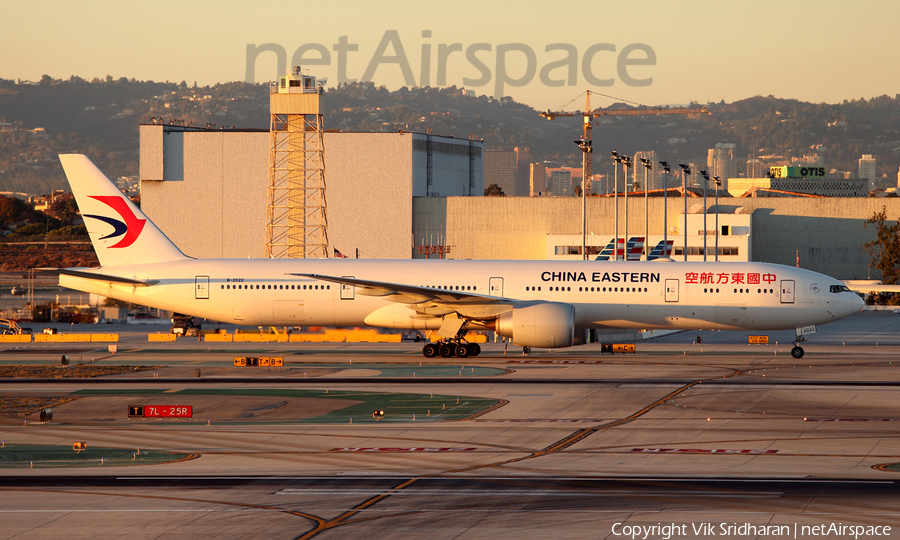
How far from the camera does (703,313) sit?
4444 centimetres

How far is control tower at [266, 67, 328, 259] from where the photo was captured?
92.2m

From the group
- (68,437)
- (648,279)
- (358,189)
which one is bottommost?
(68,437)

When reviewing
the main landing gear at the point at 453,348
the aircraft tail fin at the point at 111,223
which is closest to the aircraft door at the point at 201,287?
the aircraft tail fin at the point at 111,223

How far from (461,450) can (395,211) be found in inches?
3080

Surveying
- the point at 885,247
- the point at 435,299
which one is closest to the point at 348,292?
the point at 435,299

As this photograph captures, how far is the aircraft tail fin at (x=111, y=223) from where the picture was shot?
154 feet

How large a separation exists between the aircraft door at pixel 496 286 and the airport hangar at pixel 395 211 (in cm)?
5498

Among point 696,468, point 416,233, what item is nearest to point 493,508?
point 696,468

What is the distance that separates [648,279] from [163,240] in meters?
23.8

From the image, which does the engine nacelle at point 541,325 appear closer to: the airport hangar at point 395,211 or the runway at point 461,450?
the runway at point 461,450

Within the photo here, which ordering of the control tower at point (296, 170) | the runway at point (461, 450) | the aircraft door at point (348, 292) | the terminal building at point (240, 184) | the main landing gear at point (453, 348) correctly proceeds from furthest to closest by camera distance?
the terminal building at point (240, 184)
the control tower at point (296, 170)
the aircraft door at point (348, 292)
the main landing gear at point (453, 348)
the runway at point (461, 450)

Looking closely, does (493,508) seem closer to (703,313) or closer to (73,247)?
(703,313)

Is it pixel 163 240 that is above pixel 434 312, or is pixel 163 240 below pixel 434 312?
above

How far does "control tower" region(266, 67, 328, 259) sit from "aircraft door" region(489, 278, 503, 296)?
4727 centimetres
